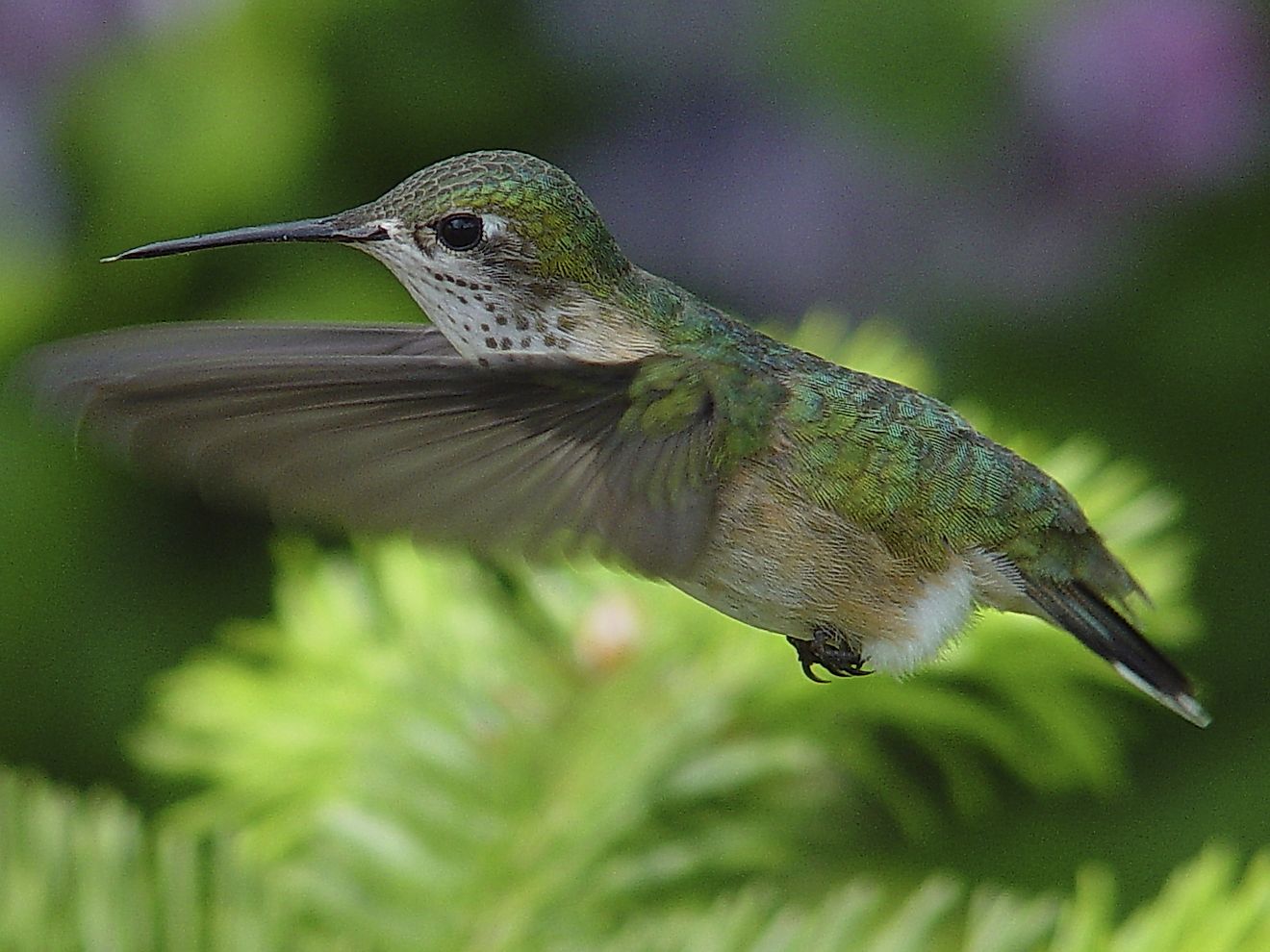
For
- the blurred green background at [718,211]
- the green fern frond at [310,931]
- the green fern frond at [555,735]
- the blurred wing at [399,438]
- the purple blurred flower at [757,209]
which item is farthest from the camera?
the purple blurred flower at [757,209]

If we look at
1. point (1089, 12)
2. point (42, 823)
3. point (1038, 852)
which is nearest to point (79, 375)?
point (42, 823)

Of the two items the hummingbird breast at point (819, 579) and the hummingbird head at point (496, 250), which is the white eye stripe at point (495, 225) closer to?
the hummingbird head at point (496, 250)

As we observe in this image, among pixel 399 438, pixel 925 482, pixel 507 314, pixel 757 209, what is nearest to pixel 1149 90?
pixel 757 209

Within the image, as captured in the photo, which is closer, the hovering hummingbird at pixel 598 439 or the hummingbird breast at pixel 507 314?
the hovering hummingbird at pixel 598 439

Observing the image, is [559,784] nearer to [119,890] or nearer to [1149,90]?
[119,890]

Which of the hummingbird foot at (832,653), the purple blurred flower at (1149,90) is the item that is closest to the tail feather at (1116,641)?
the hummingbird foot at (832,653)

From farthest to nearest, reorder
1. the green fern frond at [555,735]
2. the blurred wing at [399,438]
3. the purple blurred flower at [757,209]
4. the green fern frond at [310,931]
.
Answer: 1. the purple blurred flower at [757,209]
2. the green fern frond at [555,735]
3. the green fern frond at [310,931]
4. the blurred wing at [399,438]

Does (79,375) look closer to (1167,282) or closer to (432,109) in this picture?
(432,109)
